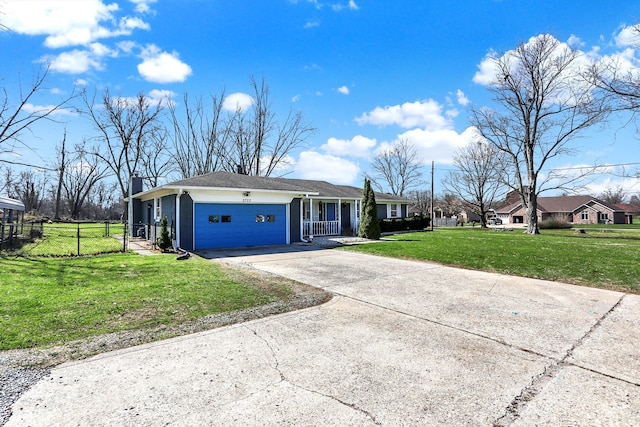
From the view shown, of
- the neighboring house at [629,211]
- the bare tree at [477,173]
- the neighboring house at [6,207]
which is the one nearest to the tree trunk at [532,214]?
the bare tree at [477,173]

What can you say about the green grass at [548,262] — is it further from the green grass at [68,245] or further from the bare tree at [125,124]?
the bare tree at [125,124]

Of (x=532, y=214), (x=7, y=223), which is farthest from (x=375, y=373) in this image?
(x=532, y=214)

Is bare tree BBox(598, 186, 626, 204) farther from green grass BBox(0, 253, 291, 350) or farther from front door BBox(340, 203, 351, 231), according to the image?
green grass BBox(0, 253, 291, 350)

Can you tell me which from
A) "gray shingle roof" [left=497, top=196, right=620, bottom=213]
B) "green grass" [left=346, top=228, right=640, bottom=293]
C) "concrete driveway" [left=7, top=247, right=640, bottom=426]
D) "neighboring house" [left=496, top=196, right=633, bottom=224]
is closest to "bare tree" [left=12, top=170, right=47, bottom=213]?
"green grass" [left=346, top=228, right=640, bottom=293]

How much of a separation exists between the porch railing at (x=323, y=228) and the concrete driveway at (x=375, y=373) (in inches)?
504

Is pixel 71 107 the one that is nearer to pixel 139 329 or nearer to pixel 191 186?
pixel 191 186

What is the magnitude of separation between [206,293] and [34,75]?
30.2 feet

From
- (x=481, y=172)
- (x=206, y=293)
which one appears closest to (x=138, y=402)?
(x=206, y=293)

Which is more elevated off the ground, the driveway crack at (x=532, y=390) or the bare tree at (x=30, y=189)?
the bare tree at (x=30, y=189)

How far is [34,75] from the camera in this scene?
31.2 feet

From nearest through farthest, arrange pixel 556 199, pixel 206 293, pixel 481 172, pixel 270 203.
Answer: pixel 206 293, pixel 270 203, pixel 481 172, pixel 556 199

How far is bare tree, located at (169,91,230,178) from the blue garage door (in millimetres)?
21704

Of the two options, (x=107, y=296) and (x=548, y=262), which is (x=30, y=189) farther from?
(x=548, y=262)

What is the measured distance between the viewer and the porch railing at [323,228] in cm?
1825
